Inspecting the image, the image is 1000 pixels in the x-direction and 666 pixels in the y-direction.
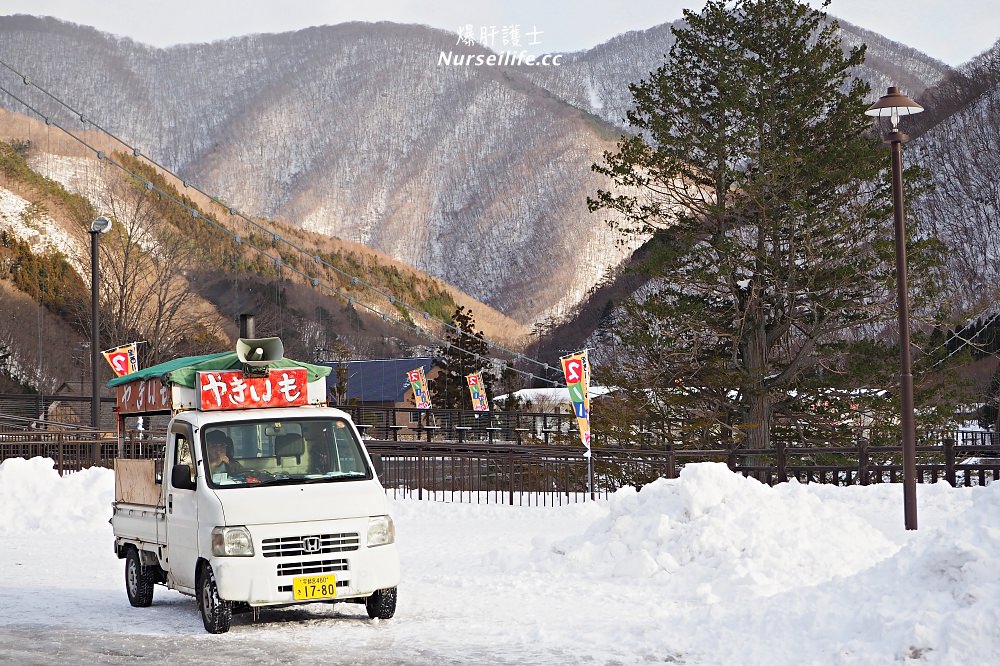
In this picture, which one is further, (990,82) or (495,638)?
(990,82)

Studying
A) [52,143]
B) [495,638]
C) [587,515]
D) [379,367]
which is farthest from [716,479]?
[52,143]

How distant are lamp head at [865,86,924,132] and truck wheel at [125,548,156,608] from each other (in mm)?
11400

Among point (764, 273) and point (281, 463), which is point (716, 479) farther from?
point (764, 273)

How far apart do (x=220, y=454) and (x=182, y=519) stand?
2.25ft

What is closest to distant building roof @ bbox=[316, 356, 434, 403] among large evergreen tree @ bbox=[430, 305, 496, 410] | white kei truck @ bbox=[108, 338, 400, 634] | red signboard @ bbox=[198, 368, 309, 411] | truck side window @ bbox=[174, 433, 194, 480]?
large evergreen tree @ bbox=[430, 305, 496, 410]

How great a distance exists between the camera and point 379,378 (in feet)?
276

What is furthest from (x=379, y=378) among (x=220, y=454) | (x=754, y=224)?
(x=220, y=454)

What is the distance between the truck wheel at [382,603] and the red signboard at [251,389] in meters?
2.12

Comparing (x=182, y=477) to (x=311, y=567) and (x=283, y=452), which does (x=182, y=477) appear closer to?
(x=283, y=452)

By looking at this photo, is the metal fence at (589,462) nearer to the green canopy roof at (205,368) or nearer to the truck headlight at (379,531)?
the green canopy roof at (205,368)

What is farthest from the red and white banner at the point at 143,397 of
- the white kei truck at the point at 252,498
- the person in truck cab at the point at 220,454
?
the person in truck cab at the point at 220,454

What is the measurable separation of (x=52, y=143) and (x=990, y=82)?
87.9 metres

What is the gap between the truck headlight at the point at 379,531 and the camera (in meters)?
9.64

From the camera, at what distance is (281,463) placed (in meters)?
10.3
